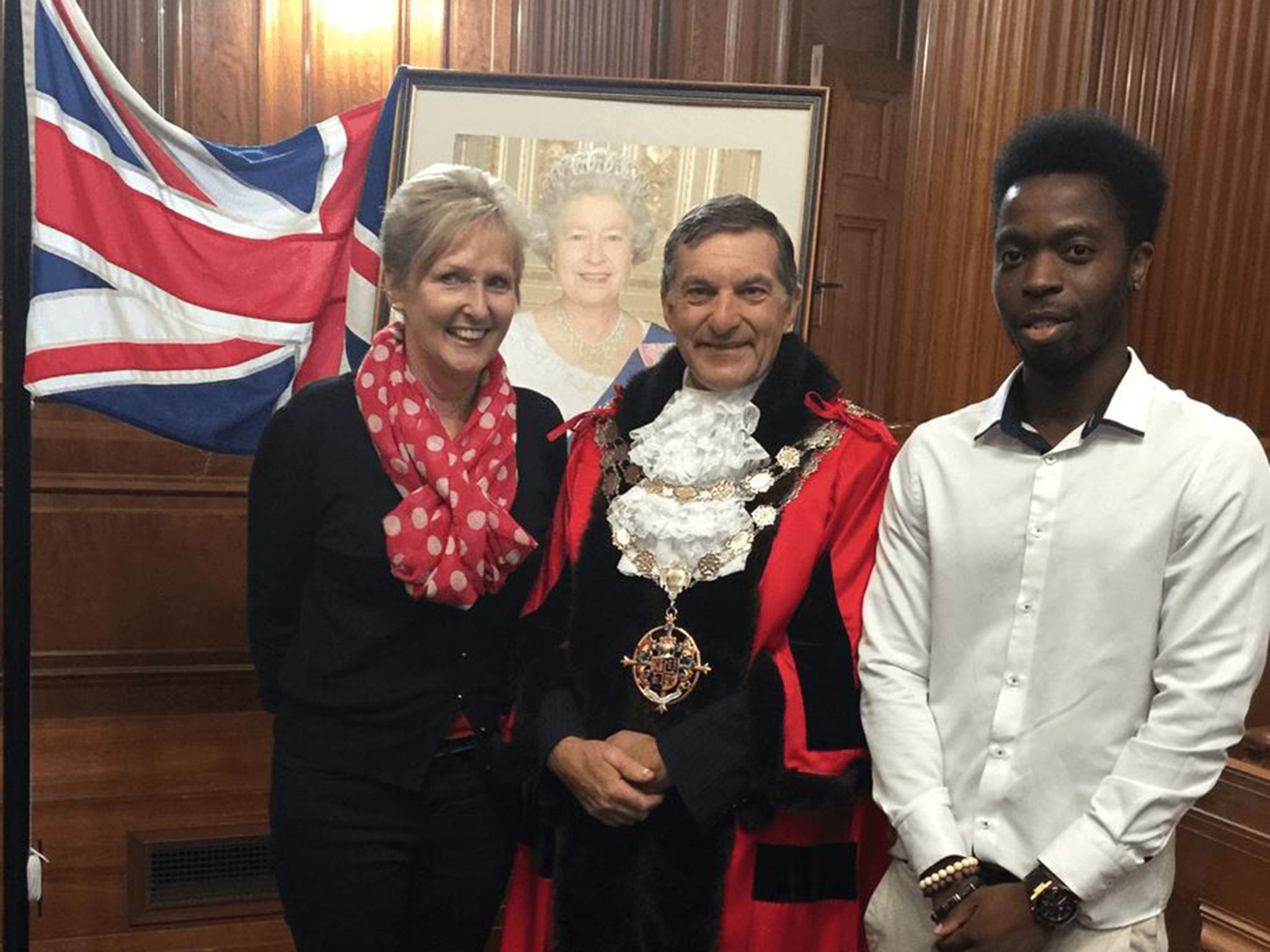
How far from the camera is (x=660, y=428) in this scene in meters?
1.73

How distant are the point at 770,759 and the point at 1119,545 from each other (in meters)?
0.52

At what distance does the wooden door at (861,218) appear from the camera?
483cm

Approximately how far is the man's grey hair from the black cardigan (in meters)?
0.44

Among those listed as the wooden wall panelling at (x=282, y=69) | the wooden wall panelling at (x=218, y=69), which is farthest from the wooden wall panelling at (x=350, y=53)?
the wooden wall panelling at (x=218, y=69)

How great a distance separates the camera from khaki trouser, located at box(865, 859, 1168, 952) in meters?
1.32

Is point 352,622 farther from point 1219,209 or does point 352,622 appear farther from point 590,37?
point 590,37

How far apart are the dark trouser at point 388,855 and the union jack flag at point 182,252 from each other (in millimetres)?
1013

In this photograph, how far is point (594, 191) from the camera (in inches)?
99.6

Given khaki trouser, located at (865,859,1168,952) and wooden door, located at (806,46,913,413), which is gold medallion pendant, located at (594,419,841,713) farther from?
wooden door, located at (806,46,913,413)

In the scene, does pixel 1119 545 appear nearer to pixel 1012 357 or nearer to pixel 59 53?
pixel 1012 357

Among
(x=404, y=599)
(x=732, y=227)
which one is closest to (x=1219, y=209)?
(x=732, y=227)

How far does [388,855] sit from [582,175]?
4.66ft

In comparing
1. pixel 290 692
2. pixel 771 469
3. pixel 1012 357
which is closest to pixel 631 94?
pixel 1012 357

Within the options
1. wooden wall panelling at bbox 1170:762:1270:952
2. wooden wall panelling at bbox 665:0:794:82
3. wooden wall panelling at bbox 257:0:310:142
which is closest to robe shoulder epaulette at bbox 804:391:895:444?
wooden wall panelling at bbox 1170:762:1270:952
